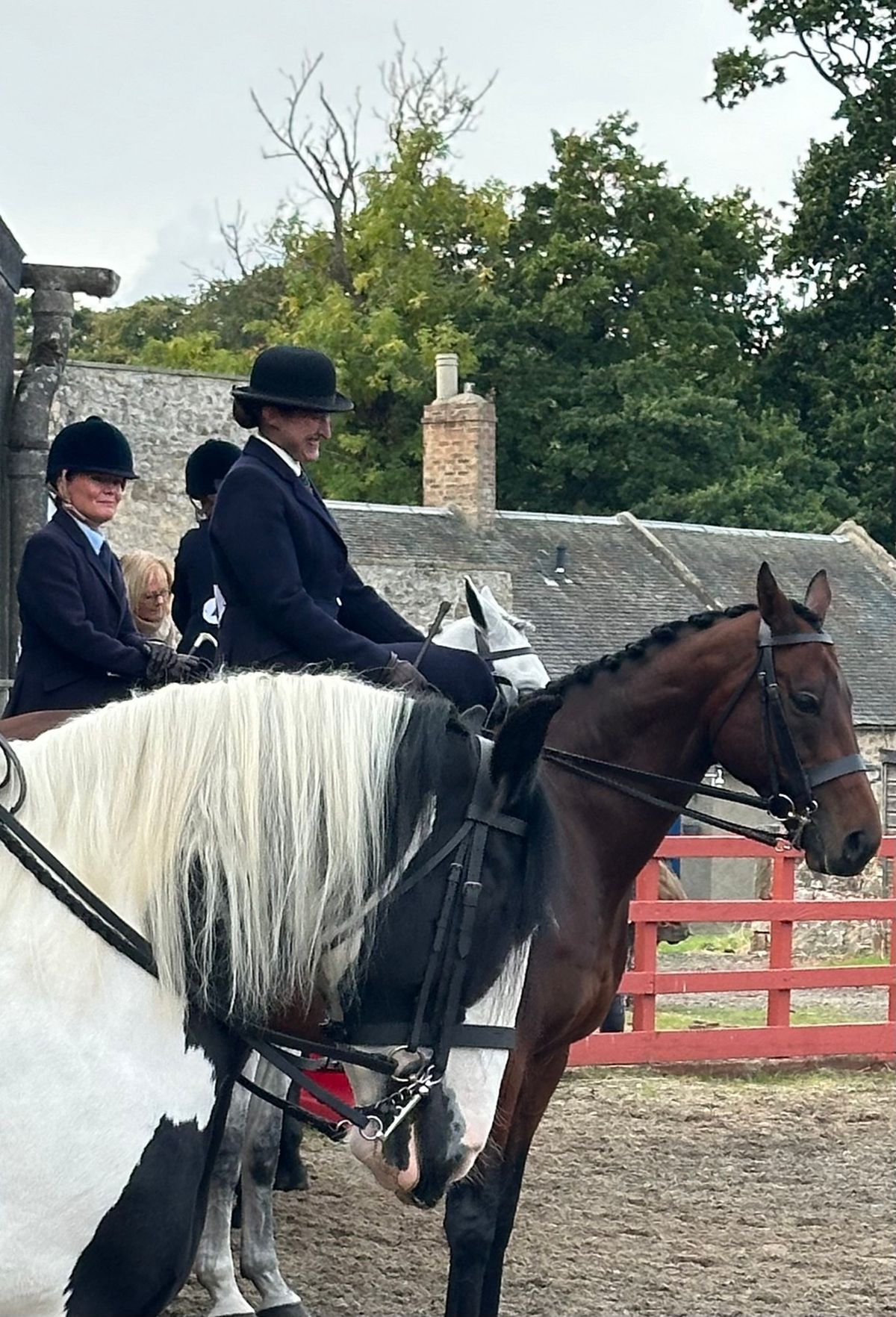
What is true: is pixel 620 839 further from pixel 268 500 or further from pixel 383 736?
pixel 383 736

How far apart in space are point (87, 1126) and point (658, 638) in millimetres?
3617

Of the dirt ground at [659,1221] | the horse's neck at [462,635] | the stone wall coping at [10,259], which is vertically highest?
the stone wall coping at [10,259]

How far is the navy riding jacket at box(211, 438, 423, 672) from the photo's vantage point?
394 centimetres

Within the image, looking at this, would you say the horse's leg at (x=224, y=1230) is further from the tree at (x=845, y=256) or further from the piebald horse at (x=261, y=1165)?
the tree at (x=845, y=256)

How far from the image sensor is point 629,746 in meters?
5.71

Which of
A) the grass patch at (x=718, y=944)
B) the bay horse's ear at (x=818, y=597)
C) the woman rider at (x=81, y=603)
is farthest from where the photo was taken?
the grass patch at (x=718, y=944)

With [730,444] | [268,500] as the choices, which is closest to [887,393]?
[730,444]

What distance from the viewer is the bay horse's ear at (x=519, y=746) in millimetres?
2887

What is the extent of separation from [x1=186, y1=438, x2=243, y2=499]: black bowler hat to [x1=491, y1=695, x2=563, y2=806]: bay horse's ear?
12.3 feet

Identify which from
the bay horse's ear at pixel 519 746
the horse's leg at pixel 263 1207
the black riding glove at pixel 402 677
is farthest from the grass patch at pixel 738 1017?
the bay horse's ear at pixel 519 746

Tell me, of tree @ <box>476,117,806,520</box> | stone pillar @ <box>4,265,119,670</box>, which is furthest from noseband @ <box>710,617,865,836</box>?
tree @ <box>476,117,806,520</box>

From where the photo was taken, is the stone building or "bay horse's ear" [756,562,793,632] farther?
the stone building

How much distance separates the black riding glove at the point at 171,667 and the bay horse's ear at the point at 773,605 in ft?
5.93

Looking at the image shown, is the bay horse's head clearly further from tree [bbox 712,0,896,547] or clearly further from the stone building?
tree [bbox 712,0,896,547]
